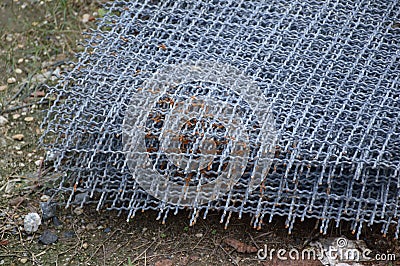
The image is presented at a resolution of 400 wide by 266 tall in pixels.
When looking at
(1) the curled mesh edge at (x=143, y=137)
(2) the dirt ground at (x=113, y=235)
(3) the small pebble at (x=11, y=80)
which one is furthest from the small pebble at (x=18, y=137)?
(1) the curled mesh edge at (x=143, y=137)

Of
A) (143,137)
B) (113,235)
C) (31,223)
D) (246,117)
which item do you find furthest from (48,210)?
(246,117)

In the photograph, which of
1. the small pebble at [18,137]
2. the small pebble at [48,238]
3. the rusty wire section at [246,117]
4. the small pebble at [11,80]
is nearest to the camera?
the rusty wire section at [246,117]

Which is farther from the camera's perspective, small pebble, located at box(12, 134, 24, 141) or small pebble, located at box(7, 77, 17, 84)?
small pebble, located at box(7, 77, 17, 84)

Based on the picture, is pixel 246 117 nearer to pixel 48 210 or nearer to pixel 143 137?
pixel 143 137

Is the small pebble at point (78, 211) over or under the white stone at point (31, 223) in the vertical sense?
under

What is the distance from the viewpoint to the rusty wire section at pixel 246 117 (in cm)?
187

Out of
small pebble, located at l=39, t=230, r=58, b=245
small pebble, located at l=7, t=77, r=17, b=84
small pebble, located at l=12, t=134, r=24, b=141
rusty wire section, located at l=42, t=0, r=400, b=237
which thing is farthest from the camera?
small pebble, located at l=7, t=77, r=17, b=84

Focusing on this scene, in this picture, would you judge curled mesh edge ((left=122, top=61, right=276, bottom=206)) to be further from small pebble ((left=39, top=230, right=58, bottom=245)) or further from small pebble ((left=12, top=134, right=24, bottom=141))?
small pebble ((left=12, top=134, right=24, bottom=141))

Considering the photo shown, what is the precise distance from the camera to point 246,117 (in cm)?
196

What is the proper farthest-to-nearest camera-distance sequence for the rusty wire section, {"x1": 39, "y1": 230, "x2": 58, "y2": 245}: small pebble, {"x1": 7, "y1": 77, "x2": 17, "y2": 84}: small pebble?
1. {"x1": 7, "y1": 77, "x2": 17, "y2": 84}: small pebble
2. {"x1": 39, "y1": 230, "x2": 58, "y2": 245}: small pebble
3. the rusty wire section

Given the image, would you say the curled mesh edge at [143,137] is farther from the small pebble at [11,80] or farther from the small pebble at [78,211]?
the small pebble at [11,80]

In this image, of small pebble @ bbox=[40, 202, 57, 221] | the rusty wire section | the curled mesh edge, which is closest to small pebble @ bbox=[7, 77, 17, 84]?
the rusty wire section

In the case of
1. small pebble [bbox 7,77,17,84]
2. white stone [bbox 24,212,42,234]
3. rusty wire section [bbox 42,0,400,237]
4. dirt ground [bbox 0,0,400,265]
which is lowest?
dirt ground [bbox 0,0,400,265]

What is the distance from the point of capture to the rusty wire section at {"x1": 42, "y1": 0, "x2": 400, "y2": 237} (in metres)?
1.87
